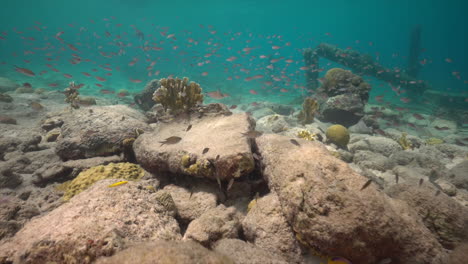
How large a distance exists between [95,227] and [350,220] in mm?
3007

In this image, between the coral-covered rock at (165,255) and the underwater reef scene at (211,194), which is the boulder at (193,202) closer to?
the underwater reef scene at (211,194)

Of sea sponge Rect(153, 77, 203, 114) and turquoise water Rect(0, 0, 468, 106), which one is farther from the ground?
turquoise water Rect(0, 0, 468, 106)

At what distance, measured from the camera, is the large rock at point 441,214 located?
3.05m

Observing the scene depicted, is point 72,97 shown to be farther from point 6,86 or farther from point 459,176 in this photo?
point 459,176

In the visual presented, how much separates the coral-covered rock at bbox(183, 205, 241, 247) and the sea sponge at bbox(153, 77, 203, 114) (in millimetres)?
3879

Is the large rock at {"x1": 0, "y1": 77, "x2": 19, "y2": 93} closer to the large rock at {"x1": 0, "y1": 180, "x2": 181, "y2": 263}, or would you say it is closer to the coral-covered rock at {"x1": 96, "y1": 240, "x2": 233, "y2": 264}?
the large rock at {"x1": 0, "y1": 180, "x2": 181, "y2": 263}

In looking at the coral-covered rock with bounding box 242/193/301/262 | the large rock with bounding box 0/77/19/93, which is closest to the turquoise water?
the large rock with bounding box 0/77/19/93

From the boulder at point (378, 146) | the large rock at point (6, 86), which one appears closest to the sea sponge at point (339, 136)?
the boulder at point (378, 146)

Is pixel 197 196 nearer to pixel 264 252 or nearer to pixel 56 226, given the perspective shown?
pixel 264 252

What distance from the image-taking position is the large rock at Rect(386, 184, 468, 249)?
305 centimetres

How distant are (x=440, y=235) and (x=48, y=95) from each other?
21765 millimetres

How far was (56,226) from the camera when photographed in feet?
7.86

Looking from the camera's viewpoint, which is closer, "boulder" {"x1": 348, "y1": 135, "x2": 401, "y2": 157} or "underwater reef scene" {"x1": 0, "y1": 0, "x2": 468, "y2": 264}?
"underwater reef scene" {"x1": 0, "y1": 0, "x2": 468, "y2": 264}

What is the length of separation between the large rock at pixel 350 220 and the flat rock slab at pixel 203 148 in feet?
3.33
